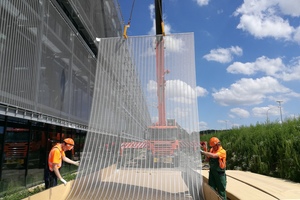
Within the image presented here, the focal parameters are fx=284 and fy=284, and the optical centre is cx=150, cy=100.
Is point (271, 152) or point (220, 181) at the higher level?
point (271, 152)

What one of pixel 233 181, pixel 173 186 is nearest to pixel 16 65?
pixel 173 186

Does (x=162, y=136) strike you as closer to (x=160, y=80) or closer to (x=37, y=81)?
(x=160, y=80)

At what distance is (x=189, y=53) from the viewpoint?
Result: 7.93 meters

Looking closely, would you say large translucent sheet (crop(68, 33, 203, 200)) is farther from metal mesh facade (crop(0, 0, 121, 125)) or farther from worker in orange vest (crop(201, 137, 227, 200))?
metal mesh facade (crop(0, 0, 121, 125))

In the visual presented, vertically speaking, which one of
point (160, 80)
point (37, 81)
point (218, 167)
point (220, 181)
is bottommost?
point (220, 181)

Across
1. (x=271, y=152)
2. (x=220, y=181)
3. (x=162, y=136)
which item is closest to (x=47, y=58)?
(x=162, y=136)

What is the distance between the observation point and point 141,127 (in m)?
7.83

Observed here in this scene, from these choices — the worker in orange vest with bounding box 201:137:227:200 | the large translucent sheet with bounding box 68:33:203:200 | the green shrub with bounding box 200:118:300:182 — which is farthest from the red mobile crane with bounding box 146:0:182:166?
the green shrub with bounding box 200:118:300:182

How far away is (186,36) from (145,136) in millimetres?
3037

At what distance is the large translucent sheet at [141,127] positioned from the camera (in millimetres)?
6816

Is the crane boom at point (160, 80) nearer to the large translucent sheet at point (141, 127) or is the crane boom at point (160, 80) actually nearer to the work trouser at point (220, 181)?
the large translucent sheet at point (141, 127)

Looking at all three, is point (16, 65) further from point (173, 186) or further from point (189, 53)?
point (173, 186)

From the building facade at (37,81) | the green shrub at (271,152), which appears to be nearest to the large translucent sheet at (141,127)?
the building facade at (37,81)

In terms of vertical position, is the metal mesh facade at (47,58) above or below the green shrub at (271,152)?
above
